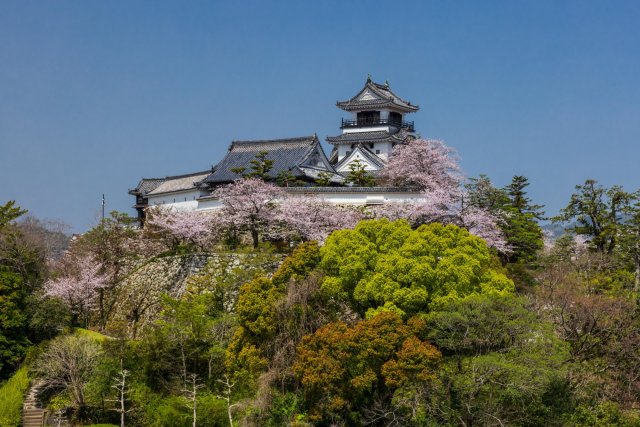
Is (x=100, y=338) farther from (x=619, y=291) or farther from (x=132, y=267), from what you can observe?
(x=619, y=291)

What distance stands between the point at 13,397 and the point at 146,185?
21875 mm

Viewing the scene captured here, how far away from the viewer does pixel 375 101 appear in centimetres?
4934

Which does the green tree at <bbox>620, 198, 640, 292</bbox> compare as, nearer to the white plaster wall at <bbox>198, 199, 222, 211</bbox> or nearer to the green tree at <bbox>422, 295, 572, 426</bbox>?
the green tree at <bbox>422, 295, 572, 426</bbox>

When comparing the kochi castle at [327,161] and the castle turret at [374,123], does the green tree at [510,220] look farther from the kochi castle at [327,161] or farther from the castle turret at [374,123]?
the castle turret at [374,123]

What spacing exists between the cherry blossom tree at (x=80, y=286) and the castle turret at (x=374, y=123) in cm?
1680

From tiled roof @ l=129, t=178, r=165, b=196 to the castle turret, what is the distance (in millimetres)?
9424

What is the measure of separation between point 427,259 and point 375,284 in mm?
1647

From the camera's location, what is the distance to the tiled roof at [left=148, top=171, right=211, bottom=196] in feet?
142

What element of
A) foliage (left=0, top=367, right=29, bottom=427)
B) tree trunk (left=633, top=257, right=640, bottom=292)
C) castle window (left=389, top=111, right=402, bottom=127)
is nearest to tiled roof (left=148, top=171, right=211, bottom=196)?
castle window (left=389, top=111, right=402, bottom=127)

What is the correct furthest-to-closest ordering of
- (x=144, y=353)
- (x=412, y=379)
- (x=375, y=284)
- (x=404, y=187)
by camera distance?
(x=404, y=187)
(x=144, y=353)
(x=375, y=284)
(x=412, y=379)

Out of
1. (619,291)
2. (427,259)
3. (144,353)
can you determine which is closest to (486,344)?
(427,259)

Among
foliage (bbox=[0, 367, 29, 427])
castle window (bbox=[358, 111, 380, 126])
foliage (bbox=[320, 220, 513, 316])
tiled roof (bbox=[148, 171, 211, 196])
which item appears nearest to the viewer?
foliage (bbox=[320, 220, 513, 316])

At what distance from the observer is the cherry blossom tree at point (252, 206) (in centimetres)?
3378

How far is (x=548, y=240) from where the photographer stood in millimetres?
40000
